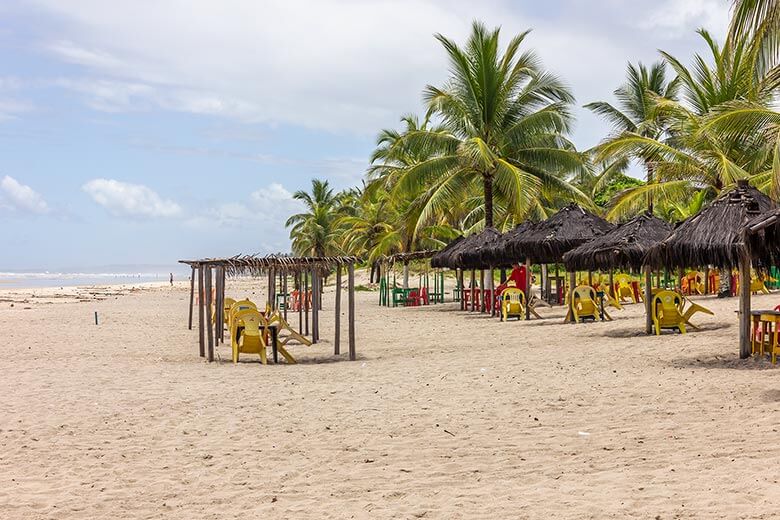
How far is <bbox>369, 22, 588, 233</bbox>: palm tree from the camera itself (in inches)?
917

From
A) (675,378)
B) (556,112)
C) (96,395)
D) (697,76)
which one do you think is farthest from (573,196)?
(96,395)

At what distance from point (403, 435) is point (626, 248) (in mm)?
8942

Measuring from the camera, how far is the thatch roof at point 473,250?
22.7 meters

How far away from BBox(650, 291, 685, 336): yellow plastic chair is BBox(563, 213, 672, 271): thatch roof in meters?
0.76

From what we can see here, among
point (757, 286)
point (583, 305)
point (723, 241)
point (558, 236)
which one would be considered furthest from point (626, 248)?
point (757, 286)

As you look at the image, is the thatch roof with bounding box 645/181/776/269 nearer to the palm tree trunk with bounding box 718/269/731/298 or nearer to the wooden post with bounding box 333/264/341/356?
the wooden post with bounding box 333/264/341/356

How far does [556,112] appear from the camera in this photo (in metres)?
23.5

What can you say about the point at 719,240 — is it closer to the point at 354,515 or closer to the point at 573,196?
the point at 354,515

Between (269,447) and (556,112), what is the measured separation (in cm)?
1858

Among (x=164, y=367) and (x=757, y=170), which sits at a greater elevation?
(x=757, y=170)

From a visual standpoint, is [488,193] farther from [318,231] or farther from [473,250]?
[318,231]

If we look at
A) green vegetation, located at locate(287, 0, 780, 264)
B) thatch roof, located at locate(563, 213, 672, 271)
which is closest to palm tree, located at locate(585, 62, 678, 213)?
green vegetation, located at locate(287, 0, 780, 264)

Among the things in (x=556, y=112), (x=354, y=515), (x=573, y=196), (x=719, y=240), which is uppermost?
(x=556, y=112)

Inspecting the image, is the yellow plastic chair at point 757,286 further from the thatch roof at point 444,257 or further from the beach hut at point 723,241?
the beach hut at point 723,241
